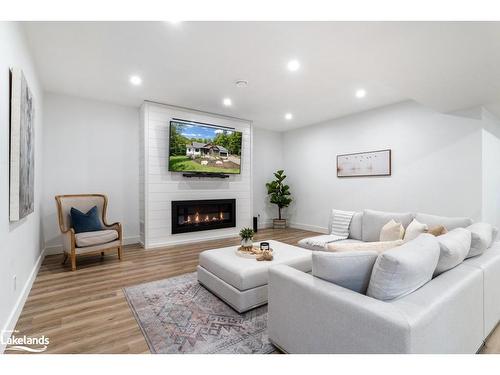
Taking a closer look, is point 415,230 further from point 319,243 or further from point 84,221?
point 84,221

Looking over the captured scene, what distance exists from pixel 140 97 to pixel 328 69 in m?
3.16

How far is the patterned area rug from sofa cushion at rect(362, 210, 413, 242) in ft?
6.33

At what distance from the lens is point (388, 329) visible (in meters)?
1.10

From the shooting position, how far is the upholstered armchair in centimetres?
346

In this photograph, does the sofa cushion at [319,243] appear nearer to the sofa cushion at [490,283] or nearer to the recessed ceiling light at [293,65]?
the sofa cushion at [490,283]

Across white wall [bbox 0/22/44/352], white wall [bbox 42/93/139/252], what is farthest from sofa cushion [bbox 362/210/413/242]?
white wall [bbox 42/93/139/252]

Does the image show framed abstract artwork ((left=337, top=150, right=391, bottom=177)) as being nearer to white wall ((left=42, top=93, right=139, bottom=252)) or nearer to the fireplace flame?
the fireplace flame

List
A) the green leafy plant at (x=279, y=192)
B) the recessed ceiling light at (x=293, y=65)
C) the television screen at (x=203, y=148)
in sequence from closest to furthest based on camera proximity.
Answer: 1. the recessed ceiling light at (x=293, y=65)
2. the television screen at (x=203, y=148)
3. the green leafy plant at (x=279, y=192)

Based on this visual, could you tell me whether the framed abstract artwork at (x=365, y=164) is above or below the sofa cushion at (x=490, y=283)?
above

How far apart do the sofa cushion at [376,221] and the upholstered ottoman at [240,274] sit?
43.8 inches

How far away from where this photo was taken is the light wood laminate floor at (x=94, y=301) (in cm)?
185

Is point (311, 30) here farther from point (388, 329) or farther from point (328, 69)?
point (388, 329)

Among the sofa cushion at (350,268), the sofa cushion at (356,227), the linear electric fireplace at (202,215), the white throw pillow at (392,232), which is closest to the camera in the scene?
the sofa cushion at (350,268)

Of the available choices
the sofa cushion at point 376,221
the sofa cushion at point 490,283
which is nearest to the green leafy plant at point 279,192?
the sofa cushion at point 376,221
